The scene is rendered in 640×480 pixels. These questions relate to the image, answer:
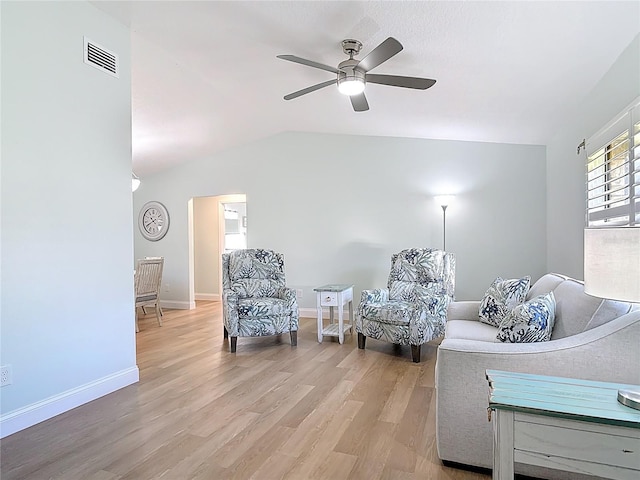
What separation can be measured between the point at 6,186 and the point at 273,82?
250cm

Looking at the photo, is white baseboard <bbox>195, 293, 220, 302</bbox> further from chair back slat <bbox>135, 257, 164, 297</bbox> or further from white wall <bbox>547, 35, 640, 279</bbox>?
white wall <bbox>547, 35, 640, 279</bbox>

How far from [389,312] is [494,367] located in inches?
79.9

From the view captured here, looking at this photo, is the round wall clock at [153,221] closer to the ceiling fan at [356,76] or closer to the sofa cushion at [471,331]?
the ceiling fan at [356,76]

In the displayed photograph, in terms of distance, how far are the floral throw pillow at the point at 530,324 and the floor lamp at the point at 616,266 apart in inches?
29.4

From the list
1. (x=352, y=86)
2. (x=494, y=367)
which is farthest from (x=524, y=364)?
(x=352, y=86)

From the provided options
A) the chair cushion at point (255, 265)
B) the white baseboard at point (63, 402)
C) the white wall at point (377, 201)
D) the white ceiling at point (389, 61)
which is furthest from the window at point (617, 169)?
the white baseboard at point (63, 402)

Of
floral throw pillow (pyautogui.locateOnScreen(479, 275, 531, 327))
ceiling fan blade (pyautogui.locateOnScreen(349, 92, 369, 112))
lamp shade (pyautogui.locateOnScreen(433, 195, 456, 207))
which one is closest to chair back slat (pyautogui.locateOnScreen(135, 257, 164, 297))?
ceiling fan blade (pyautogui.locateOnScreen(349, 92, 369, 112))

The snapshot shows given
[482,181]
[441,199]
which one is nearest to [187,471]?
[441,199]

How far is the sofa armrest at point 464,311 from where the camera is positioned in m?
3.35

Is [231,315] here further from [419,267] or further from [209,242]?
[209,242]

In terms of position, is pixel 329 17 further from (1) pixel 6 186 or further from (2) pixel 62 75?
(1) pixel 6 186

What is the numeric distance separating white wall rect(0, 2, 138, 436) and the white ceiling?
563 millimetres

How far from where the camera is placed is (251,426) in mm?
2441

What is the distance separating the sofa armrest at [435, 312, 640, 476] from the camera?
5.50ft
